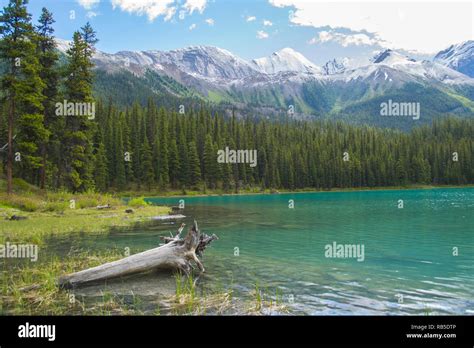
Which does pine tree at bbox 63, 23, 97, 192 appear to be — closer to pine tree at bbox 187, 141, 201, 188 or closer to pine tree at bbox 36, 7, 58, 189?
pine tree at bbox 36, 7, 58, 189

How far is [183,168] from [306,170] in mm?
51155

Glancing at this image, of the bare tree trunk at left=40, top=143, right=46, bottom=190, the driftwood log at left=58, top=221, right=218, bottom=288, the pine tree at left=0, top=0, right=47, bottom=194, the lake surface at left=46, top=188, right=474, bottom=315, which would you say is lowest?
the lake surface at left=46, top=188, right=474, bottom=315

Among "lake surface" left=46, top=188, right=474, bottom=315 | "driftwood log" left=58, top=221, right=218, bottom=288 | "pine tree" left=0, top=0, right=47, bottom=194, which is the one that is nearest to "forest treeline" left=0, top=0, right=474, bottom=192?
"pine tree" left=0, top=0, right=47, bottom=194

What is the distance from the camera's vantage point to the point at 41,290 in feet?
41.2

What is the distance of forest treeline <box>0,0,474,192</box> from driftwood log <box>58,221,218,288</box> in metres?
30.7

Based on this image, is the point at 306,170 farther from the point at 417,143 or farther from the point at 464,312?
the point at 464,312

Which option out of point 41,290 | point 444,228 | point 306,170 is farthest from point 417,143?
point 41,290

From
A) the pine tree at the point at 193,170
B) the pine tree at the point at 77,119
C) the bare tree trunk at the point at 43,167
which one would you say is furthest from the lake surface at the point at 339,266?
the pine tree at the point at 193,170

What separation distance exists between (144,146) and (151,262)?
106369 millimetres

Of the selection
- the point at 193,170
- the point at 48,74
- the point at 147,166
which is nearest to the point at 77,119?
the point at 48,74

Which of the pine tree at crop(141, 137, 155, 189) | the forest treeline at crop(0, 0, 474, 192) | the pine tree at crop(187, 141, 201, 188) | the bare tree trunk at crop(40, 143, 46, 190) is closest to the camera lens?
the forest treeline at crop(0, 0, 474, 192)

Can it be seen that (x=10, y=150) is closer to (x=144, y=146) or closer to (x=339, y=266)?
(x=339, y=266)

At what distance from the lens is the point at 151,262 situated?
15.4 meters

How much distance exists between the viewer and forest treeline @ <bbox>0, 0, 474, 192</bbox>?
41625 millimetres
